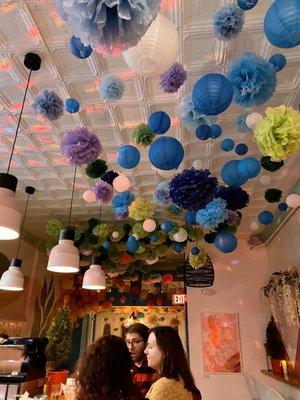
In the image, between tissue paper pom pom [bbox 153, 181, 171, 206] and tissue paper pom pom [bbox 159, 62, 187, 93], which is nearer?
tissue paper pom pom [bbox 159, 62, 187, 93]

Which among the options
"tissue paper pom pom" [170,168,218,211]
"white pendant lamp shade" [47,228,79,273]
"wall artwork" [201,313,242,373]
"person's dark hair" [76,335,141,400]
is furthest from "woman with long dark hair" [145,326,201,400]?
"wall artwork" [201,313,242,373]

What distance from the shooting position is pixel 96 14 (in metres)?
0.72

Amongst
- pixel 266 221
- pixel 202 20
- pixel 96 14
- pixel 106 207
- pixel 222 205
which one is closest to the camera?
pixel 96 14

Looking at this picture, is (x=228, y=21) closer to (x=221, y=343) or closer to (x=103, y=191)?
(x=103, y=191)

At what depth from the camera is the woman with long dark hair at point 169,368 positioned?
67.6 inches

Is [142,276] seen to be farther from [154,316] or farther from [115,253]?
[154,316]

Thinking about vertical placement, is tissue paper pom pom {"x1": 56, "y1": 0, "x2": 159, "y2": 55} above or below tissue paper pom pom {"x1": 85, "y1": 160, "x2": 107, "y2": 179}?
below

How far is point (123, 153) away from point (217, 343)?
4.08m

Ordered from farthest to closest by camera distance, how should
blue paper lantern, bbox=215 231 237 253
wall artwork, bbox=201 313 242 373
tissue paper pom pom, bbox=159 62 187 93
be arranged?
1. wall artwork, bbox=201 313 242 373
2. blue paper lantern, bbox=215 231 237 253
3. tissue paper pom pom, bbox=159 62 187 93

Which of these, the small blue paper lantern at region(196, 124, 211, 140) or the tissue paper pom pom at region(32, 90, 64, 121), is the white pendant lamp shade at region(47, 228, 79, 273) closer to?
the tissue paper pom pom at region(32, 90, 64, 121)

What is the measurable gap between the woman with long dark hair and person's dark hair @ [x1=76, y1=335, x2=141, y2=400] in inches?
14.2

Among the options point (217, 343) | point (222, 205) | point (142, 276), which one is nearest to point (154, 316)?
point (142, 276)

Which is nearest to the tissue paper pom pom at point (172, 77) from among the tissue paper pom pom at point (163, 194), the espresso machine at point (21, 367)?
the tissue paper pom pom at point (163, 194)

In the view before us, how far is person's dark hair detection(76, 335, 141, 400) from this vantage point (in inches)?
54.1
